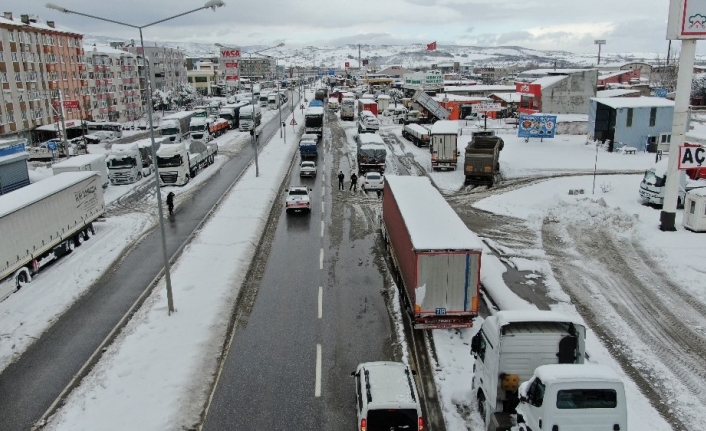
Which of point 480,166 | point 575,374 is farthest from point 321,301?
point 480,166

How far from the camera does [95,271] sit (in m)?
23.8

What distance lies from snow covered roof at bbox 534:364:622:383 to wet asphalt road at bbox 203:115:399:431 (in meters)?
4.90

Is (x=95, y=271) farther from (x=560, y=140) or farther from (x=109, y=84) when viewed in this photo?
(x=109, y=84)

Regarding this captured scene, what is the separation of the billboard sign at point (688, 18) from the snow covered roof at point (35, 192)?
30073 millimetres

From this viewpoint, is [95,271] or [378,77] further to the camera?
[378,77]

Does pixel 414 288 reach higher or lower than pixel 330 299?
higher

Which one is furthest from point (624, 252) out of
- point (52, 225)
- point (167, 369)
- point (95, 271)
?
point (52, 225)

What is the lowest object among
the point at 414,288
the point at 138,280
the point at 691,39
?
the point at 138,280

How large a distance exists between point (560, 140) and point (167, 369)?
163 ft

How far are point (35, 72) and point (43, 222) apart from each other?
2222 inches

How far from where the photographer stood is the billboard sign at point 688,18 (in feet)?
81.2

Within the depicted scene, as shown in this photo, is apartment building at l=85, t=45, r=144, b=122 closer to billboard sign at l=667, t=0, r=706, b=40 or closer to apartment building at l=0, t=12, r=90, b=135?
apartment building at l=0, t=12, r=90, b=135

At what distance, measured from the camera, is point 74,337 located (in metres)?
17.7

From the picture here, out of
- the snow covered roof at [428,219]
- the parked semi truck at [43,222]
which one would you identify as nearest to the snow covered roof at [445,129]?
the snow covered roof at [428,219]
